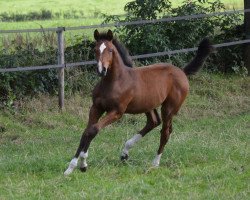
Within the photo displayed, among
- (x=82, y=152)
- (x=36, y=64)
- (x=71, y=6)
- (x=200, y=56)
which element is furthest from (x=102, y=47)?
(x=71, y=6)

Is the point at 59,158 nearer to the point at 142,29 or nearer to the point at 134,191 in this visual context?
the point at 134,191

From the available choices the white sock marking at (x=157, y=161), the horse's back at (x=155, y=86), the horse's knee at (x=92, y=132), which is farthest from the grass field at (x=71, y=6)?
the horse's knee at (x=92, y=132)

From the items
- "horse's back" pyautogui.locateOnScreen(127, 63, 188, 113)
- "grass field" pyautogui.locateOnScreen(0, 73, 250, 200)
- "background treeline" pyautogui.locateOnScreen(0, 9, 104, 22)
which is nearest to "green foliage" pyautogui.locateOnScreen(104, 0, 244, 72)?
"grass field" pyautogui.locateOnScreen(0, 73, 250, 200)

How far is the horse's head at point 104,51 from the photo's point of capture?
6.99 metres

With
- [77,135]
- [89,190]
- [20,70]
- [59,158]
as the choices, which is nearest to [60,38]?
[20,70]

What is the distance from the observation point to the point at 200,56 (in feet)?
28.8

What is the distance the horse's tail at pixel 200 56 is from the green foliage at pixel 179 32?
4665mm

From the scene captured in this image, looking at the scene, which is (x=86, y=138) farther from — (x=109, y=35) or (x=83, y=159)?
(x=109, y=35)

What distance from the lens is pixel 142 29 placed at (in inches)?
542

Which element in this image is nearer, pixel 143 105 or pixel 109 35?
pixel 109 35

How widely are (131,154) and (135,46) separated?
5763 mm

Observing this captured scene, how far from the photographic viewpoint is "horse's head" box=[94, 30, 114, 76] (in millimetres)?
6992

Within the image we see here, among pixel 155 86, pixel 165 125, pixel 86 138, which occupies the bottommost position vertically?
pixel 165 125

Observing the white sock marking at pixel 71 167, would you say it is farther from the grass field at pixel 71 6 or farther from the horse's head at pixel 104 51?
the grass field at pixel 71 6
